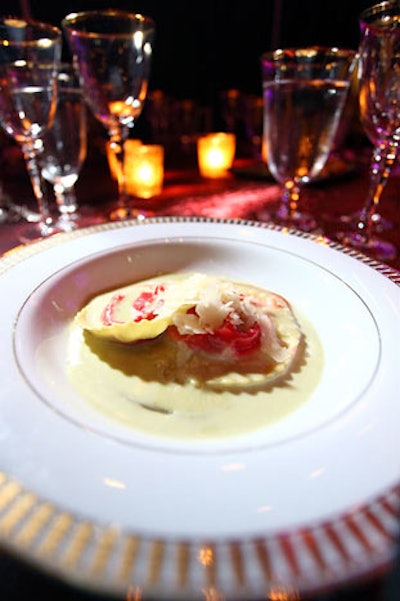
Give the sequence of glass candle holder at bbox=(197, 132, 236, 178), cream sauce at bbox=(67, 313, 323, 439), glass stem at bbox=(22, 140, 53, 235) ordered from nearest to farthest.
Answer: cream sauce at bbox=(67, 313, 323, 439), glass stem at bbox=(22, 140, 53, 235), glass candle holder at bbox=(197, 132, 236, 178)

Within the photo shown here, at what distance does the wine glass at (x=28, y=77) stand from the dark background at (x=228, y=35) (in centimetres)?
117

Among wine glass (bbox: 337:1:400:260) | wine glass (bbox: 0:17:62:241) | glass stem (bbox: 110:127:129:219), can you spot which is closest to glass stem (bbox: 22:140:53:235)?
wine glass (bbox: 0:17:62:241)

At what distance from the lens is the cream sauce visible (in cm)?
34

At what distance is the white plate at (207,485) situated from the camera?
207 millimetres

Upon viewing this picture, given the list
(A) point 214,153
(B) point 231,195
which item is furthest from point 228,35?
(B) point 231,195

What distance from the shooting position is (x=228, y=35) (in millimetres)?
1829

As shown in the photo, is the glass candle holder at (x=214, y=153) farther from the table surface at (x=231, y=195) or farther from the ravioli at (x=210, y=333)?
the ravioli at (x=210, y=333)

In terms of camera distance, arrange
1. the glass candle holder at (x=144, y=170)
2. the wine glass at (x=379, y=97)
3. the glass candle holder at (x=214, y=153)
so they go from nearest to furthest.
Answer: the wine glass at (x=379, y=97) < the glass candle holder at (x=144, y=170) < the glass candle holder at (x=214, y=153)

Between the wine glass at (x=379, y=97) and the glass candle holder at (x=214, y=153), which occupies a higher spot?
the wine glass at (x=379, y=97)

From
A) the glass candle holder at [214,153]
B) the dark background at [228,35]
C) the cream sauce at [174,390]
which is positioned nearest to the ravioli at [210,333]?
the cream sauce at [174,390]

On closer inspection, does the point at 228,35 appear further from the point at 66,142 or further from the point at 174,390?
the point at 174,390

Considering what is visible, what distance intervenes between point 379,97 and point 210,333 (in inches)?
20.4

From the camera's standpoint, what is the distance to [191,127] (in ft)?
4.40

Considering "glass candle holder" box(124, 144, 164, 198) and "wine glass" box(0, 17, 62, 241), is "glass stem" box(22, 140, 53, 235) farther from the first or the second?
"glass candle holder" box(124, 144, 164, 198)
